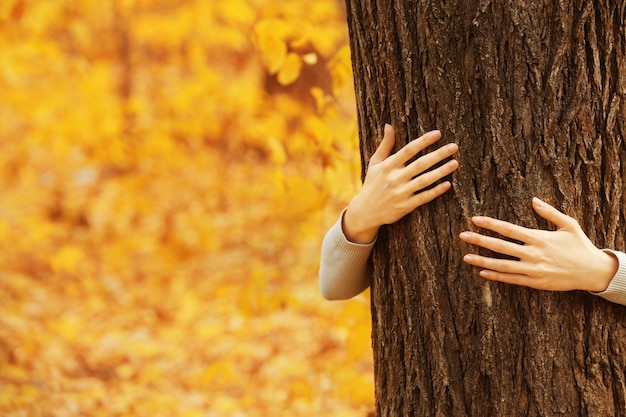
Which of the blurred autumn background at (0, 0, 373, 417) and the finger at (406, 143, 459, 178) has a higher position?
the blurred autumn background at (0, 0, 373, 417)

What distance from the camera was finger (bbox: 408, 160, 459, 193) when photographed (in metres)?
1.44

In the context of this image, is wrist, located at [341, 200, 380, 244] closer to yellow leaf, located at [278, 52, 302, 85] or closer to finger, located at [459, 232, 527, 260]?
finger, located at [459, 232, 527, 260]

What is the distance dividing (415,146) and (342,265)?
16.0 inches

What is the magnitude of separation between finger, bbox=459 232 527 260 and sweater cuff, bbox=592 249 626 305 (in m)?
0.19

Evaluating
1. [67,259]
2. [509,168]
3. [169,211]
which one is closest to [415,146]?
[509,168]

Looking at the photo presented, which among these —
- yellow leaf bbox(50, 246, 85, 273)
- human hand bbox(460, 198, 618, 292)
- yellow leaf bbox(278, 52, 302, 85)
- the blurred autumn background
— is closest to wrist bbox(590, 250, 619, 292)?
human hand bbox(460, 198, 618, 292)

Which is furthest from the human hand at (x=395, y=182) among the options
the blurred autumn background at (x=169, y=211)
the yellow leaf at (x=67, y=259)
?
the yellow leaf at (x=67, y=259)

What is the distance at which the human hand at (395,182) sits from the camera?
57.4 inches

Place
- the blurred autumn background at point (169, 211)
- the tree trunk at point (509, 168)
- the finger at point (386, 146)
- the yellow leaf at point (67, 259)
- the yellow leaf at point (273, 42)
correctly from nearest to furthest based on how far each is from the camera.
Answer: the tree trunk at point (509, 168) → the finger at point (386, 146) → the yellow leaf at point (273, 42) → the blurred autumn background at point (169, 211) → the yellow leaf at point (67, 259)

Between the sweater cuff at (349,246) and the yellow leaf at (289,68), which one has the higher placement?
the yellow leaf at (289,68)

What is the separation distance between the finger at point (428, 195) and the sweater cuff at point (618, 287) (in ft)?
1.31

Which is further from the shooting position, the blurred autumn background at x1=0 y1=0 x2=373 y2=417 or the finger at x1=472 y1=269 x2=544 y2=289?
the blurred autumn background at x1=0 y1=0 x2=373 y2=417

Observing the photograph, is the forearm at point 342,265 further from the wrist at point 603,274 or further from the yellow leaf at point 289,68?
the yellow leaf at point 289,68

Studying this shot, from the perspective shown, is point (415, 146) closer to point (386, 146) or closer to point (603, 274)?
point (386, 146)
